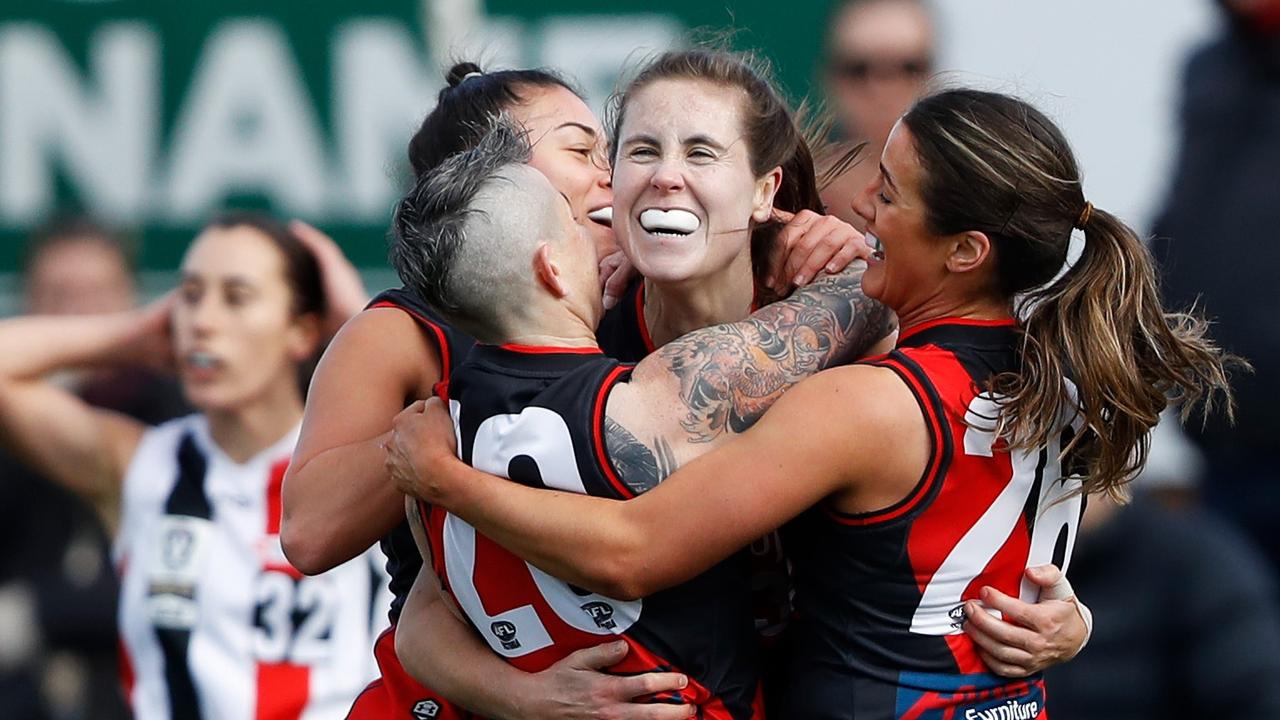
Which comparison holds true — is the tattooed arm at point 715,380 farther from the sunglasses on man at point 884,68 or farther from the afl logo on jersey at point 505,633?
the sunglasses on man at point 884,68

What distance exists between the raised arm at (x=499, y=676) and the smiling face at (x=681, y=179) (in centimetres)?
58

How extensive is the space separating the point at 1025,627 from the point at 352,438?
1176mm

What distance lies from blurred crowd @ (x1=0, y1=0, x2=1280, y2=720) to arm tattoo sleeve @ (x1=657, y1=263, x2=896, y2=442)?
115cm

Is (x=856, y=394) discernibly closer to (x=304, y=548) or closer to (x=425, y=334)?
(x=425, y=334)

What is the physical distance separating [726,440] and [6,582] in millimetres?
4790

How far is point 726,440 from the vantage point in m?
2.85

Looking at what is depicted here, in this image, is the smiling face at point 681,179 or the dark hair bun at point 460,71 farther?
the dark hair bun at point 460,71

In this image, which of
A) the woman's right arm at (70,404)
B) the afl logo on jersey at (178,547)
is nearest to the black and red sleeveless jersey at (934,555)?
the afl logo on jersey at (178,547)

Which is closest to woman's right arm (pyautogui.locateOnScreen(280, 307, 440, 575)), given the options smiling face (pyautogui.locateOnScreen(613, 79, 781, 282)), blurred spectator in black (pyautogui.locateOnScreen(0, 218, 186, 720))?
smiling face (pyautogui.locateOnScreen(613, 79, 781, 282))

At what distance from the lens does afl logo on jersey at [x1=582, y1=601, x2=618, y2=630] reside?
288 cm

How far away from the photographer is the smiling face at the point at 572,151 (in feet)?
11.0

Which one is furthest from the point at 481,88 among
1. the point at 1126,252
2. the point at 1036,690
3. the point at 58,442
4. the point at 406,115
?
the point at 406,115

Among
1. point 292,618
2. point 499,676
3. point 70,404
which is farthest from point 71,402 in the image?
point 499,676

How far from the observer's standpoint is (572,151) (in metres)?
3.40
